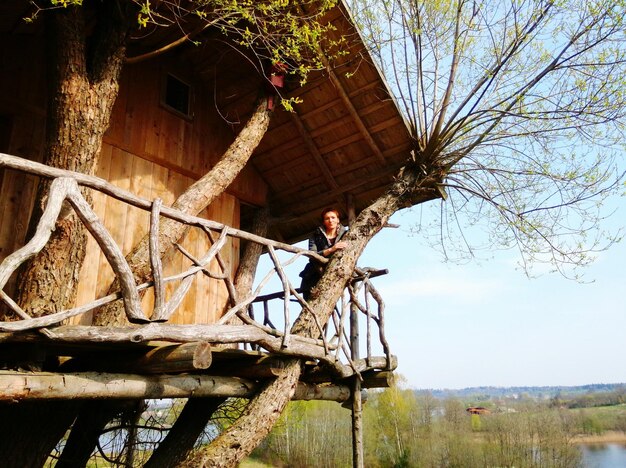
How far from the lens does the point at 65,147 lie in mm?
4621

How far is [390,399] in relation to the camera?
45125 mm

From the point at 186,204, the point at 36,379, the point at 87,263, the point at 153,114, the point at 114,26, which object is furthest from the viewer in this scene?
the point at 153,114

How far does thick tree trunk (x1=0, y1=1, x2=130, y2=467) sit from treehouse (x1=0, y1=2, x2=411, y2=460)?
26 cm

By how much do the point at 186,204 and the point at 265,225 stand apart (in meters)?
3.37

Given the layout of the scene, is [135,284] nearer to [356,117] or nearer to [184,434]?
[184,434]

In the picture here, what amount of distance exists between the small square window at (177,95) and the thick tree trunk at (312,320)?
3.36m

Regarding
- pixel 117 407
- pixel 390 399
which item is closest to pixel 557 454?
pixel 390 399

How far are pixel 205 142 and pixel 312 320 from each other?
3.79 meters

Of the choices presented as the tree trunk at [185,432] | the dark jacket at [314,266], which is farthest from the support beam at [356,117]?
the tree trunk at [185,432]

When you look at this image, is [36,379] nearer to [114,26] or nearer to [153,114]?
[114,26]

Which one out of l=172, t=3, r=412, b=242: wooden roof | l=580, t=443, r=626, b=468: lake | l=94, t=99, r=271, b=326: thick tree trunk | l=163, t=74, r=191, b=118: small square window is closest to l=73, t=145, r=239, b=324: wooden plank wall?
l=94, t=99, r=271, b=326: thick tree trunk

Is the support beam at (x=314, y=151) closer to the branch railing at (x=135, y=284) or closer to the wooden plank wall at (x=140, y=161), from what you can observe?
the wooden plank wall at (x=140, y=161)

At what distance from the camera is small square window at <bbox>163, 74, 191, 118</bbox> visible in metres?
7.81

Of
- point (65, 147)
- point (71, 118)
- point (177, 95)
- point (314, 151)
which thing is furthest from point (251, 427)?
point (177, 95)
